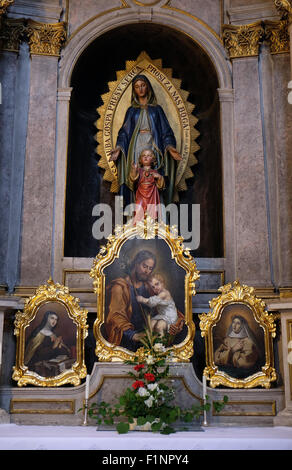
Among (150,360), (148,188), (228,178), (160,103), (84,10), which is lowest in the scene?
(150,360)

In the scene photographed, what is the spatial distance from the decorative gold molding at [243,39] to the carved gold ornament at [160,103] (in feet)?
3.90

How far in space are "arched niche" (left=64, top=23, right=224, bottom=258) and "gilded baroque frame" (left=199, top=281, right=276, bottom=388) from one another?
1.76 meters

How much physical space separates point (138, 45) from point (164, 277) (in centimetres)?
457

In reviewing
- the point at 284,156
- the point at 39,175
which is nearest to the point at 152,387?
the point at 39,175

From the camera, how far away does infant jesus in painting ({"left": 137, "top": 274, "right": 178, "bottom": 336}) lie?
22.4 feet

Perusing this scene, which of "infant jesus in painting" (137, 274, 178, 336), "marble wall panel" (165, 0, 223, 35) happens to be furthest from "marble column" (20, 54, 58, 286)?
"marble wall panel" (165, 0, 223, 35)

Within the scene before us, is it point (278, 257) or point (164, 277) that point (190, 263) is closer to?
point (164, 277)

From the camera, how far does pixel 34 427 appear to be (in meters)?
6.44

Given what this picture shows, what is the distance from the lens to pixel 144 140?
9000mm

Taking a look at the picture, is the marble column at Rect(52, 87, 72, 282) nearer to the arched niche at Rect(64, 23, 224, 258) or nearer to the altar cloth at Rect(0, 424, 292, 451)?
the arched niche at Rect(64, 23, 224, 258)

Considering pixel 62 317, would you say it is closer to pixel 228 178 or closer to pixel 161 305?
pixel 161 305

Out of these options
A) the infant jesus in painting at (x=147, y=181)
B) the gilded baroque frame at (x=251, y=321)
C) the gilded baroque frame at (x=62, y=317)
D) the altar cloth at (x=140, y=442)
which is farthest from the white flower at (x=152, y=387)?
the infant jesus in painting at (x=147, y=181)

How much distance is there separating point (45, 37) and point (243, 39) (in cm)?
287

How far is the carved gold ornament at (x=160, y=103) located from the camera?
9445mm
